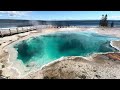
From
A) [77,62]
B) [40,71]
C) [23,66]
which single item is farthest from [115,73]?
[23,66]

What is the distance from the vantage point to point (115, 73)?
5691mm

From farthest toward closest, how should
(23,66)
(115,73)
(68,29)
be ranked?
(68,29) < (23,66) < (115,73)
